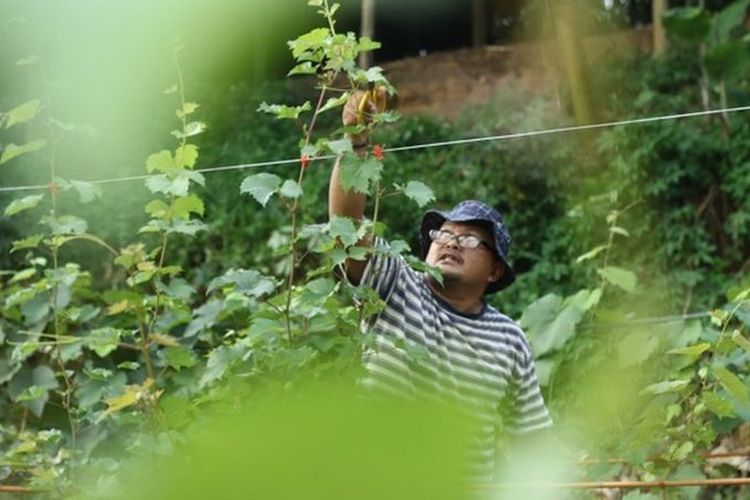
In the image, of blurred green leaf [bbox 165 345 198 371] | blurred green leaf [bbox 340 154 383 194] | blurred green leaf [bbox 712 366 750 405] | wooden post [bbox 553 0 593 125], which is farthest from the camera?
wooden post [bbox 553 0 593 125]

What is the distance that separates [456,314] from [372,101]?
1.62ft

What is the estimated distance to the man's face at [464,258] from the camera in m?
2.21

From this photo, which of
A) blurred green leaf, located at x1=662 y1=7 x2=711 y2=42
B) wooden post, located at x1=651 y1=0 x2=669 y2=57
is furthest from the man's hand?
wooden post, located at x1=651 y1=0 x2=669 y2=57

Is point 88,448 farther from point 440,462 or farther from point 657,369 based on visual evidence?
point 440,462

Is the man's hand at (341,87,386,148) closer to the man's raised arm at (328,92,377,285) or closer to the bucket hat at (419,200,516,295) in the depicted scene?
the man's raised arm at (328,92,377,285)

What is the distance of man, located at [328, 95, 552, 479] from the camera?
6.30 feet

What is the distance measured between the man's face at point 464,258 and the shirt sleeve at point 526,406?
176 millimetres

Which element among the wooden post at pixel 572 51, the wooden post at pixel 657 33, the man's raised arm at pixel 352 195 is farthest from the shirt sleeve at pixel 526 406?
the wooden post at pixel 657 33

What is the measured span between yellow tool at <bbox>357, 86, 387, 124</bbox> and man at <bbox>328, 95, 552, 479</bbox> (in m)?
0.01

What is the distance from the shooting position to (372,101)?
1.81 metres

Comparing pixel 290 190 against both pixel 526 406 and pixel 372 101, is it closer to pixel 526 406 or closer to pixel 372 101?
pixel 372 101

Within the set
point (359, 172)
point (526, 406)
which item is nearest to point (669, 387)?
point (526, 406)

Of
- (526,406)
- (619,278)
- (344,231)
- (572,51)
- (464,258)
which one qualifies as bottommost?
(619,278)

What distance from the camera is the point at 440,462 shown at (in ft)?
0.54
